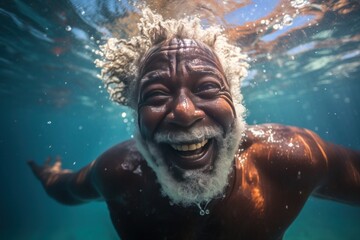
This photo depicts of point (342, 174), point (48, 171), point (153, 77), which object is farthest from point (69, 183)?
point (342, 174)

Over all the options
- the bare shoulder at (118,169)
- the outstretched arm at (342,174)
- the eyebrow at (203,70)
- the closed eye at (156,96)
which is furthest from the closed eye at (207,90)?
the outstretched arm at (342,174)

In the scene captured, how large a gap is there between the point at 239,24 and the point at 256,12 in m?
0.97

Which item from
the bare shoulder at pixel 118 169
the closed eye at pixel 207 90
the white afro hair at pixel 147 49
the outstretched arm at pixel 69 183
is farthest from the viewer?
the outstretched arm at pixel 69 183

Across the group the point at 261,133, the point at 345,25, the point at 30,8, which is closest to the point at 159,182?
the point at 261,133

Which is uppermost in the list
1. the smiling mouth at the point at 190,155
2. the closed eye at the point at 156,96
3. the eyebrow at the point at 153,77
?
the eyebrow at the point at 153,77

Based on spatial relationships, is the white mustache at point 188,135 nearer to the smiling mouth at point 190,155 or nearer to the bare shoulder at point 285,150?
the smiling mouth at point 190,155

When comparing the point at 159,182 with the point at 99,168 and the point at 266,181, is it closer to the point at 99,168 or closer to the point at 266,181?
the point at 99,168

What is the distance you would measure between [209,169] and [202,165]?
11 cm

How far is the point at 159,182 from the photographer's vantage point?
10.1 feet

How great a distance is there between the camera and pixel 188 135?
266 centimetres

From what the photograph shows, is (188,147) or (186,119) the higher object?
(186,119)

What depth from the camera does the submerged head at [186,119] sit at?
8.99ft

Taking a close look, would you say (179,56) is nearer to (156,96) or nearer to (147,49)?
(156,96)

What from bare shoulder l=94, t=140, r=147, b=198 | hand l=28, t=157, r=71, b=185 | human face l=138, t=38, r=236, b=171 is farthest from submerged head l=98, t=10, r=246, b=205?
hand l=28, t=157, r=71, b=185
